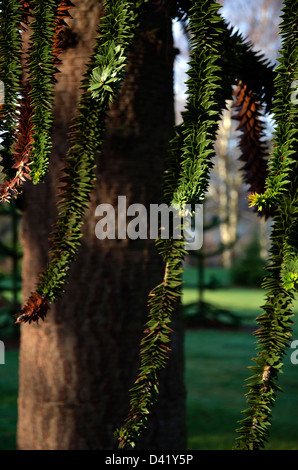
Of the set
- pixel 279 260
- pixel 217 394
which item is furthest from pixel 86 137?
pixel 217 394

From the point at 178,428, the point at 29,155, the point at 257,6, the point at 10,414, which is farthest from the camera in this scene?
the point at 257,6

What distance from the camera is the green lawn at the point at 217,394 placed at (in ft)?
18.1

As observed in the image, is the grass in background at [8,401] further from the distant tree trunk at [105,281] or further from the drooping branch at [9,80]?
the drooping branch at [9,80]

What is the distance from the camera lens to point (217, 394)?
7332 mm

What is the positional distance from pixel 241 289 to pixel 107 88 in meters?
21.7

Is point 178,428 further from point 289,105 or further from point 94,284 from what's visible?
point 289,105

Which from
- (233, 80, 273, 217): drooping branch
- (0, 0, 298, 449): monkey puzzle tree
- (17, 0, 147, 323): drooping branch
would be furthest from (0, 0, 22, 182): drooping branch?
(233, 80, 273, 217): drooping branch

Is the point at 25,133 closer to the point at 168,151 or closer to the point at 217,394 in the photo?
the point at 168,151

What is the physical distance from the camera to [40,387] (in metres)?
2.87

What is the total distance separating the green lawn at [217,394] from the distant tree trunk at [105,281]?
2.44 m

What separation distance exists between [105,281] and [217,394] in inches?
199

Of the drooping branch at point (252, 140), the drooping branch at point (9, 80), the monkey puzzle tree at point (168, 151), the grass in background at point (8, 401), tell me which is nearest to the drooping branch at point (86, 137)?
the monkey puzzle tree at point (168, 151)

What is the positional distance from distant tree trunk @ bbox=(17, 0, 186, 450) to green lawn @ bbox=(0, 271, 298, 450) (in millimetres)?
2438

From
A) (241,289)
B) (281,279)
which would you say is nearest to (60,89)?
(281,279)
